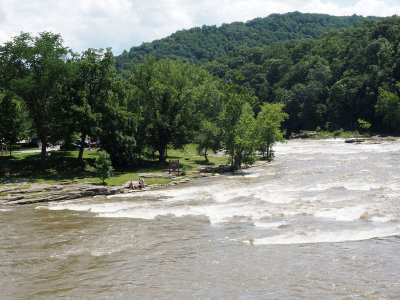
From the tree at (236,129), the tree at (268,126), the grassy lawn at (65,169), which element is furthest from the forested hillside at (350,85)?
the grassy lawn at (65,169)

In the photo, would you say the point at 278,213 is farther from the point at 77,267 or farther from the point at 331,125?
the point at 331,125

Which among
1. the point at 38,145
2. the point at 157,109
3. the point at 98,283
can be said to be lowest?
the point at 98,283

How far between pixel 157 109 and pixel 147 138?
486cm

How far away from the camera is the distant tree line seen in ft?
135

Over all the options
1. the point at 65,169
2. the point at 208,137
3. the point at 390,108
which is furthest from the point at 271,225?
the point at 390,108

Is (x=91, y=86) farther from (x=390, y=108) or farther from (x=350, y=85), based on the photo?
(x=350, y=85)

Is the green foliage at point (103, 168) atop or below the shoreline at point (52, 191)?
atop

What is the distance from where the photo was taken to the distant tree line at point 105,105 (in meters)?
41.0

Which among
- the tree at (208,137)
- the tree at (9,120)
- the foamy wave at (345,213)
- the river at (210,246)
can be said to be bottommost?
the river at (210,246)

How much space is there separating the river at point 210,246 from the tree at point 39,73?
1502 centimetres

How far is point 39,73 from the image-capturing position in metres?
41.5

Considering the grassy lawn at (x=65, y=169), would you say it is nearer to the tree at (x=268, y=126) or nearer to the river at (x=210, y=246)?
the river at (x=210, y=246)

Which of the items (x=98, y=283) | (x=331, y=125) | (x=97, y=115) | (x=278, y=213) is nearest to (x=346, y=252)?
(x=278, y=213)

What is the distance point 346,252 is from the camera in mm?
16766
